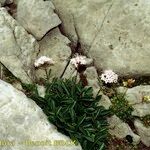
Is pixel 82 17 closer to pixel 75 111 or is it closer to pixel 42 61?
pixel 42 61

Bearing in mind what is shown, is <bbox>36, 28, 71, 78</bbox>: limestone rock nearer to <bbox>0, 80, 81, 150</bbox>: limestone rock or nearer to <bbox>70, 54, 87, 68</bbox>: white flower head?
<bbox>70, 54, 87, 68</bbox>: white flower head

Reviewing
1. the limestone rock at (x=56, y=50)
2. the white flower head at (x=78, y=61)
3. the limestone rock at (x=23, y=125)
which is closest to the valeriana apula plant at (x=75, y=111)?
the limestone rock at (x=23, y=125)

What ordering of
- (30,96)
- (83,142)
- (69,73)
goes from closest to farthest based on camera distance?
(83,142), (30,96), (69,73)

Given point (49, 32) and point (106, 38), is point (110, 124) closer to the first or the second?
point (106, 38)

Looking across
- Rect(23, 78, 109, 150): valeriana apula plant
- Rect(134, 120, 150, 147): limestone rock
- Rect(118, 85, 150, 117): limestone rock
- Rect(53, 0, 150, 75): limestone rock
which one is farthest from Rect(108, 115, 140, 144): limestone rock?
Rect(53, 0, 150, 75): limestone rock

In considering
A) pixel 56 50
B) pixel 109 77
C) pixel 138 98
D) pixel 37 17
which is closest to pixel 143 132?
pixel 138 98

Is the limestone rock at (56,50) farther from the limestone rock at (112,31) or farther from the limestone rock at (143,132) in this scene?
the limestone rock at (143,132)

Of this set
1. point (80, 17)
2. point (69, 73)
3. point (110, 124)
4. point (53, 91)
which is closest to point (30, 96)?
point (53, 91)
